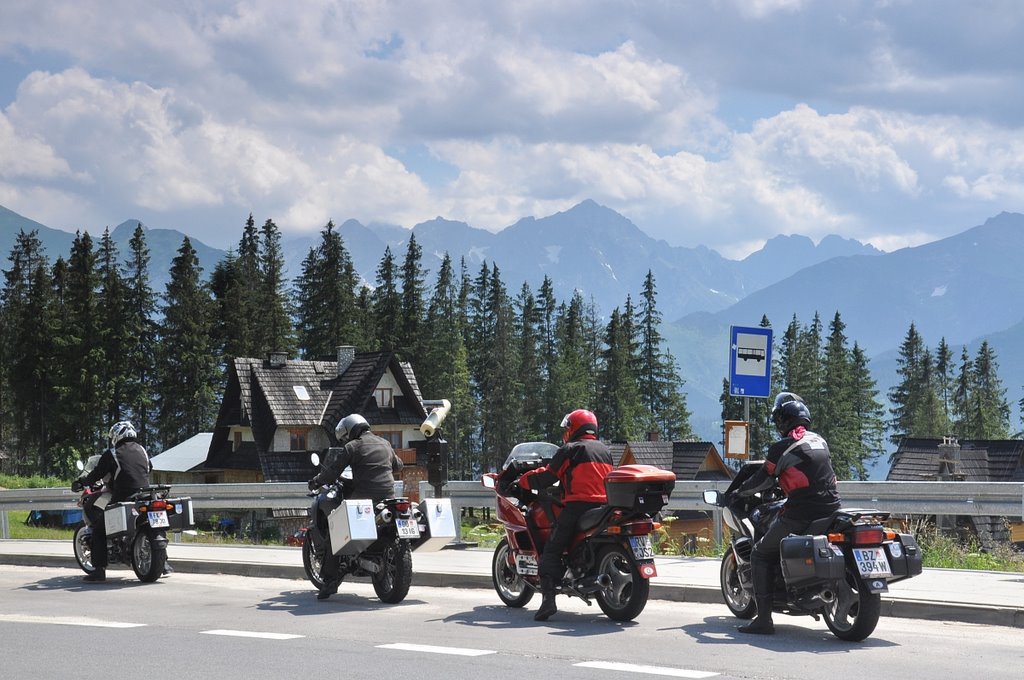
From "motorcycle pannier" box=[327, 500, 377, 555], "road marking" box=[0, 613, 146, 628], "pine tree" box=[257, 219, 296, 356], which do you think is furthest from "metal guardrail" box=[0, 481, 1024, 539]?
"pine tree" box=[257, 219, 296, 356]

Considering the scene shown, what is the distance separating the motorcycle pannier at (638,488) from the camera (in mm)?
11031

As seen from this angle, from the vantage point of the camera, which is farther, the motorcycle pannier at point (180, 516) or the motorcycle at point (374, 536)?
the motorcycle pannier at point (180, 516)

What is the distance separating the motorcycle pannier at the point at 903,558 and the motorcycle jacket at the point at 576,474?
8.33 feet

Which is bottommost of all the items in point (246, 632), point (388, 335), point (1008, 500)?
point (246, 632)

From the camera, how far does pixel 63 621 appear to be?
1215 cm

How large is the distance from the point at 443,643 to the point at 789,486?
299cm

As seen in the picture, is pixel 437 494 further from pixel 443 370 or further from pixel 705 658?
pixel 443 370

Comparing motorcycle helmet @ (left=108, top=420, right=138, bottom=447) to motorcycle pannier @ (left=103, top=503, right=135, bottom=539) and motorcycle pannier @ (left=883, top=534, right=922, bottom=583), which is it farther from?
motorcycle pannier @ (left=883, top=534, right=922, bottom=583)

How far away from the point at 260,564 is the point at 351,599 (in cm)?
349

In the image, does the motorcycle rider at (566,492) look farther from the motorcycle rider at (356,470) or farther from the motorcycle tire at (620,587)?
the motorcycle rider at (356,470)

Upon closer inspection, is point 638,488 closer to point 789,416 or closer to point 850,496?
point 789,416

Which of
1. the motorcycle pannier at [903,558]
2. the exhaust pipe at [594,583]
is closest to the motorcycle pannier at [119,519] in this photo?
the exhaust pipe at [594,583]

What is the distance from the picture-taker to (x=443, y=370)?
344 feet

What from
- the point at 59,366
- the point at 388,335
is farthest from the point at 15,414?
the point at 388,335
